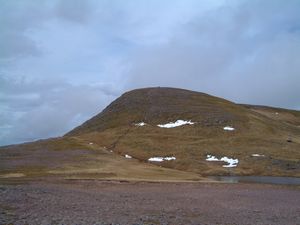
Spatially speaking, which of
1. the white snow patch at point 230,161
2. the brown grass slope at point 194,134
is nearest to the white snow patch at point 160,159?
the brown grass slope at point 194,134

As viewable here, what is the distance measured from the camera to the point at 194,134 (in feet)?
351

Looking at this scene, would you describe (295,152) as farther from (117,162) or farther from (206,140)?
(117,162)

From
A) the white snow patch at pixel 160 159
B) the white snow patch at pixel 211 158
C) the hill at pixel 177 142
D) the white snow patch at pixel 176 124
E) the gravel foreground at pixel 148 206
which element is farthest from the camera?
the white snow patch at pixel 176 124

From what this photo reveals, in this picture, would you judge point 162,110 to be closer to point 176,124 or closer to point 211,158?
point 176,124

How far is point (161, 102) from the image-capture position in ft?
449

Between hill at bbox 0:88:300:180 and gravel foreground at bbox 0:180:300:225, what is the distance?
17.3 metres

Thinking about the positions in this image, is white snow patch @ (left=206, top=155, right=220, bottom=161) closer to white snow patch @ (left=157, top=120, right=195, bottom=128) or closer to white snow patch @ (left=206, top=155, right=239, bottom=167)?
white snow patch @ (left=206, top=155, right=239, bottom=167)

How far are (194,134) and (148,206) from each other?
72.2m

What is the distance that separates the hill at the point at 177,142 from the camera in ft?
256

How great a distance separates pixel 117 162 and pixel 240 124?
43214 millimetres

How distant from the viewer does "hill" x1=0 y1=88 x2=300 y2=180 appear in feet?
256

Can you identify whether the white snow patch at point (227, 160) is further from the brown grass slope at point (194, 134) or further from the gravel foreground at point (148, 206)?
the gravel foreground at point (148, 206)

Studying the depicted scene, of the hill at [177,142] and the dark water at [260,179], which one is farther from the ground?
the hill at [177,142]

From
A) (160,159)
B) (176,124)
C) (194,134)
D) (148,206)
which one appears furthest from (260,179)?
(176,124)
